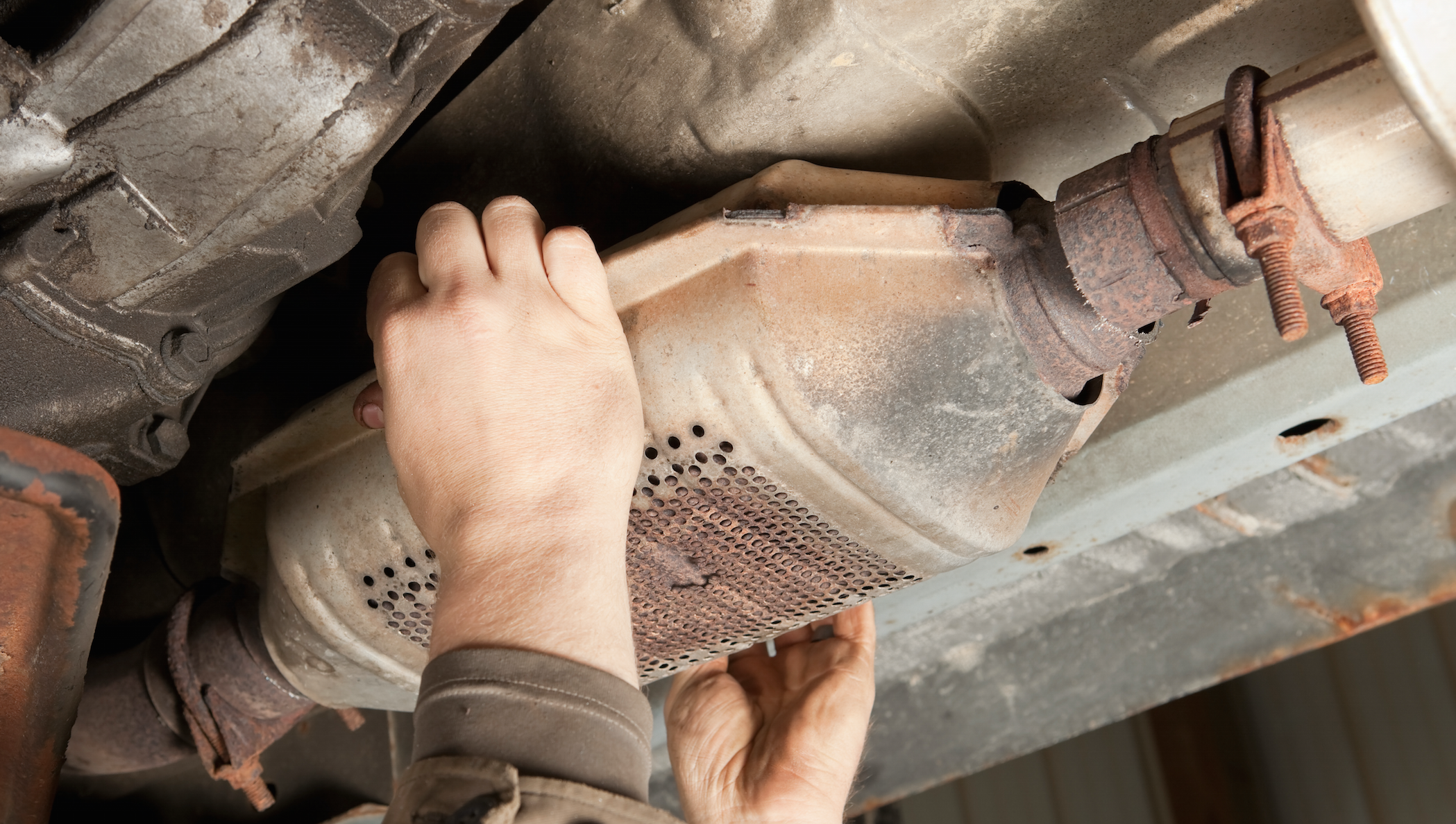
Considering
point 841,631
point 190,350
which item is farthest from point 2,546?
point 841,631

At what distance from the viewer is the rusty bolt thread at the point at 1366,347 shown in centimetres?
73

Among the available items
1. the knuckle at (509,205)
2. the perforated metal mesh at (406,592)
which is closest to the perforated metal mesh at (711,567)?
the perforated metal mesh at (406,592)

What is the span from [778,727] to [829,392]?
0.51 m

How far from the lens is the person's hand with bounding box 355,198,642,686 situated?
27.5 inches

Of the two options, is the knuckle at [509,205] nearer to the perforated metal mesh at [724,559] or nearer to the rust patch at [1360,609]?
the perforated metal mesh at [724,559]

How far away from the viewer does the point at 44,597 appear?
0.72 metres

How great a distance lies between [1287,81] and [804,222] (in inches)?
13.3

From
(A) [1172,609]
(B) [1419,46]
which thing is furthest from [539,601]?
(A) [1172,609]

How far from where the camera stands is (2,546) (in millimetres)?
688

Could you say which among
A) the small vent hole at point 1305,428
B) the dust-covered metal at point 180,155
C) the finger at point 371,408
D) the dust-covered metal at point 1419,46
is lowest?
the dust-covered metal at point 1419,46

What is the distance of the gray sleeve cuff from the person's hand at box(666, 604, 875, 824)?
0.46 meters

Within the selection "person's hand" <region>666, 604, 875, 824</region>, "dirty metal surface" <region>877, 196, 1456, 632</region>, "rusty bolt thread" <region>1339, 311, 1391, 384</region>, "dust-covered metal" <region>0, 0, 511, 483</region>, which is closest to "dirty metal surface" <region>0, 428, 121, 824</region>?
"dust-covered metal" <region>0, 0, 511, 483</region>

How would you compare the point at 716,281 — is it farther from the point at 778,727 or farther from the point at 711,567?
the point at 778,727

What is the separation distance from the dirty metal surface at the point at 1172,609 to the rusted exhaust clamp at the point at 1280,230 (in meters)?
0.68
